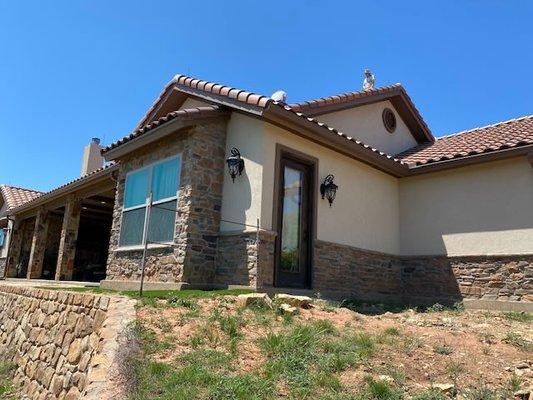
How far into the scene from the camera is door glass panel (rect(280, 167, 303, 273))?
8.47 meters

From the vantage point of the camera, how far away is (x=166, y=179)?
930 cm

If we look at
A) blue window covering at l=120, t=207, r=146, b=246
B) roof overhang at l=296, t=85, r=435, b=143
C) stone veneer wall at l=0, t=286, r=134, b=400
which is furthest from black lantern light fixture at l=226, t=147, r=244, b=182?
stone veneer wall at l=0, t=286, r=134, b=400

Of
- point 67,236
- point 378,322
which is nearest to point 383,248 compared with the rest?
point 378,322

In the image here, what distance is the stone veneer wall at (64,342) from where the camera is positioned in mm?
4461

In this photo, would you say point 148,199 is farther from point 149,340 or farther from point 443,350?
point 443,350

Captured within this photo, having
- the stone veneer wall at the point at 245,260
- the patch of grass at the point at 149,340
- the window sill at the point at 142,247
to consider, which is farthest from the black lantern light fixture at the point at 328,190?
the patch of grass at the point at 149,340

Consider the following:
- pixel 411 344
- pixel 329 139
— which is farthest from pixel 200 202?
pixel 411 344

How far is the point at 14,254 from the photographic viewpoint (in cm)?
1945

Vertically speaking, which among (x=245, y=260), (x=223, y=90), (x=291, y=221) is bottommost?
(x=245, y=260)

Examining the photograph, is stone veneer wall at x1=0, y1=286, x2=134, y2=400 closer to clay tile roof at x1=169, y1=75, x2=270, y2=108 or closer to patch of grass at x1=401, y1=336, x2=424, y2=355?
patch of grass at x1=401, y1=336, x2=424, y2=355

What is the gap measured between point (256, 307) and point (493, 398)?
313cm

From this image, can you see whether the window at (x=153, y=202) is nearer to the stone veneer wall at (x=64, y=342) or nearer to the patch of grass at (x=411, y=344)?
the stone veneer wall at (x=64, y=342)

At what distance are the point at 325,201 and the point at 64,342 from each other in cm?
521

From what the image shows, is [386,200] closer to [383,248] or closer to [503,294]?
[383,248]
